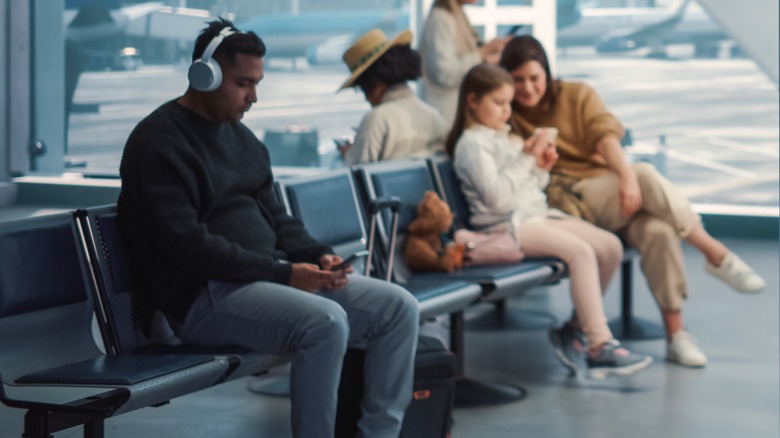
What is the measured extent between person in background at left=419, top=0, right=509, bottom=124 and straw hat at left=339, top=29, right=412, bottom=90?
2.47ft

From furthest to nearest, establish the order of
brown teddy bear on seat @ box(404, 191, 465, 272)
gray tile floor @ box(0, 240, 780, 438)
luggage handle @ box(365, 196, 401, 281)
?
brown teddy bear on seat @ box(404, 191, 465, 272) < luggage handle @ box(365, 196, 401, 281) < gray tile floor @ box(0, 240, 780, 438)

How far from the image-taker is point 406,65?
4.79 metres

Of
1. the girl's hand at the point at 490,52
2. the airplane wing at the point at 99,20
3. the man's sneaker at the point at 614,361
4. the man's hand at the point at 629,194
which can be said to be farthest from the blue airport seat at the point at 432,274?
the airplane wing at the point at 99,20

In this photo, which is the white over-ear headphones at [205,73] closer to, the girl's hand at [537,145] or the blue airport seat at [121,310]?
the blue airport seat at [121,310]

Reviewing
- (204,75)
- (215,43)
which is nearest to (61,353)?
(204,75)

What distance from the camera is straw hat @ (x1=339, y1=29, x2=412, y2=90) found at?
187 inches

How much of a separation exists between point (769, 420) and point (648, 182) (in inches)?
47.7

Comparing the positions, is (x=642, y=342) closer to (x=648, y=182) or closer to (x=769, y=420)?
(x=648, y=182)

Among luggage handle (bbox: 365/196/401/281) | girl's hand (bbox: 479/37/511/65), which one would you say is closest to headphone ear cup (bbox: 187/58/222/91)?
luggage handle (bbox: 365/196/401/281)

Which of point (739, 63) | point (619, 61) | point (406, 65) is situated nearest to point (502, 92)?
point (406, 65)

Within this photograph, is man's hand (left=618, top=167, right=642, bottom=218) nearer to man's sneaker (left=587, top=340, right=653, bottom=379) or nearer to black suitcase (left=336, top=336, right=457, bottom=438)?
man's sneaker (left=587, top=340, right=653, bottom=379)

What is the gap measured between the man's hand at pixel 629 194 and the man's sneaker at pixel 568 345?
21.4 inches

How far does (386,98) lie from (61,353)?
2.09 metres

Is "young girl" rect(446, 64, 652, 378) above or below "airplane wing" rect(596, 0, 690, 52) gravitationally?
below
